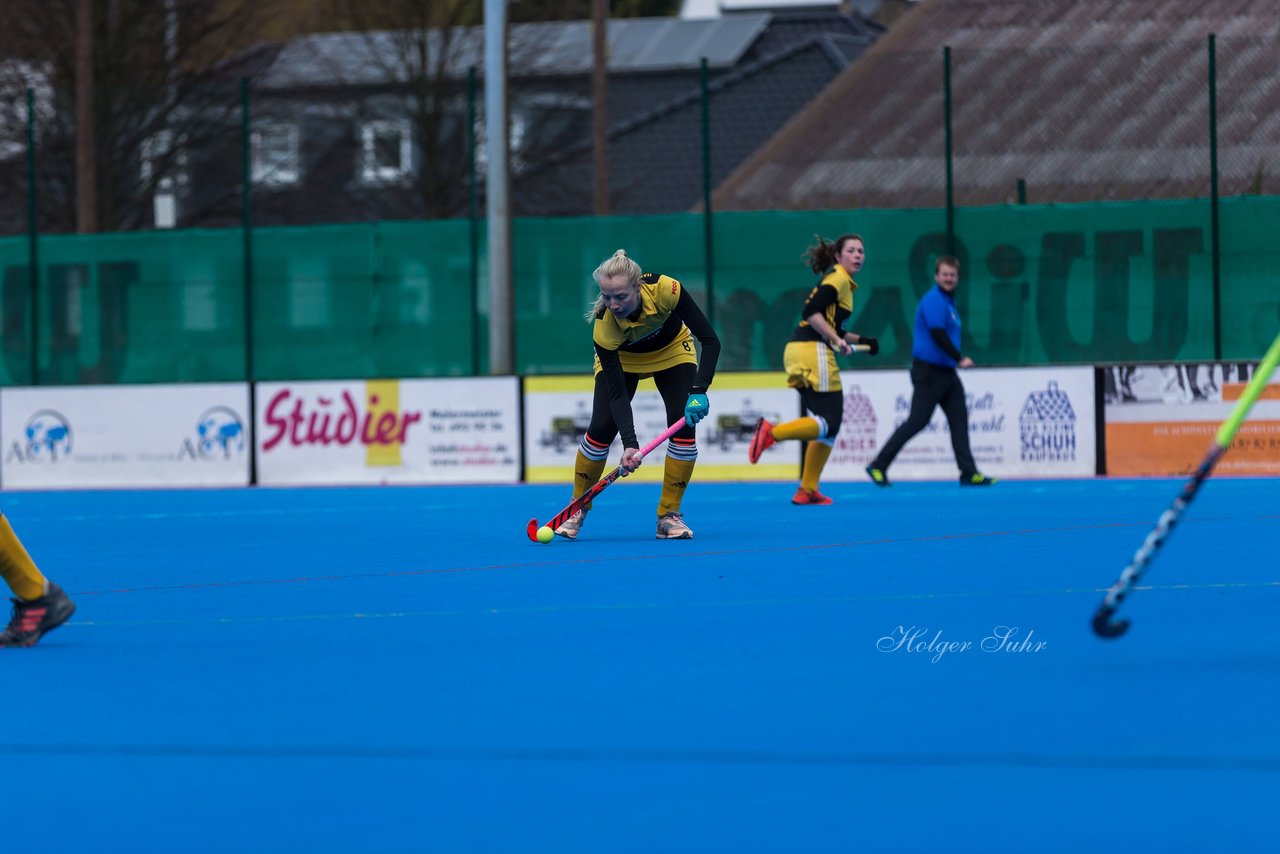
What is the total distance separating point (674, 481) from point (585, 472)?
483 mm

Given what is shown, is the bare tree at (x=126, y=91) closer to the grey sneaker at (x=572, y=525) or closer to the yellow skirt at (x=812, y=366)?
the yellow skirt at (x=812, y=366)

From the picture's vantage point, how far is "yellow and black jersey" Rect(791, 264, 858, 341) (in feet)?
44.5

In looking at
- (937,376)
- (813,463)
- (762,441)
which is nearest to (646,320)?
(813,463)

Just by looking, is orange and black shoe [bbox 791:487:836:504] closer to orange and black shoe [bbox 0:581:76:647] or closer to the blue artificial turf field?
the blue artificial turf field

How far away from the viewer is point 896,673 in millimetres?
5875

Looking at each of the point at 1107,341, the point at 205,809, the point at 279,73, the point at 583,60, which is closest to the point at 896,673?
the point at 205,809

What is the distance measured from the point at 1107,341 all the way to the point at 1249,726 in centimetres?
1548

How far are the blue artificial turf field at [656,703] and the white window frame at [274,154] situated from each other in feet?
83.1

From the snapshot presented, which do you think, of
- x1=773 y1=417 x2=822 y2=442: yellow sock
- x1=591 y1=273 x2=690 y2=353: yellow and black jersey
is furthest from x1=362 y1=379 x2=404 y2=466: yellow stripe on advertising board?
x1=591 y1=273 x2=690 y2=353: yellow and black jersey

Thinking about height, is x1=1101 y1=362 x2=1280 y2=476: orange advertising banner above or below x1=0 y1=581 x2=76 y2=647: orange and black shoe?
above

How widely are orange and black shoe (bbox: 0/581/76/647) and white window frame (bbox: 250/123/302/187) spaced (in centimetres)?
2738

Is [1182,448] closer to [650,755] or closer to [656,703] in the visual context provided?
[656,703]

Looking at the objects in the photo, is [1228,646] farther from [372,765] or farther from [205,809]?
[205,809]

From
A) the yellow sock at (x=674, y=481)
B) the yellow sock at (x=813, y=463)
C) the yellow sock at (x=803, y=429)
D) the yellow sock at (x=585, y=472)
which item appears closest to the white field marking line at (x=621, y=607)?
the yellow sock at (x=674, y=481)
